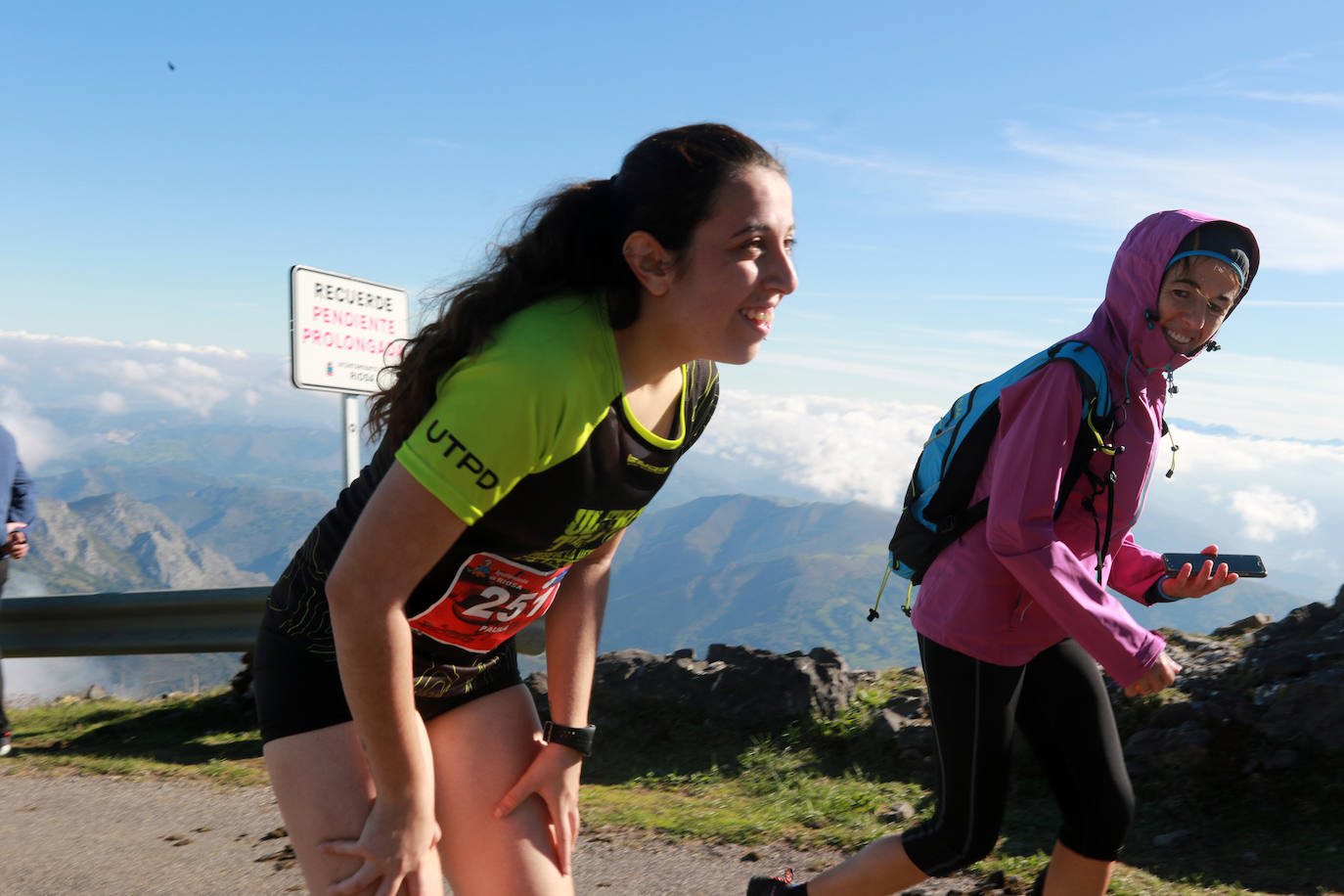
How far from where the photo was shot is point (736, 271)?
1684 mm

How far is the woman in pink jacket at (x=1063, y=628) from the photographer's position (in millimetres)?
2510

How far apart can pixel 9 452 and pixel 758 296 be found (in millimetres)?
5340

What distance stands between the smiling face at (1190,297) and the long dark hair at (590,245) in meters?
1.26

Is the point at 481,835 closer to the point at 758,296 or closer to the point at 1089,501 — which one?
the point at 758,296

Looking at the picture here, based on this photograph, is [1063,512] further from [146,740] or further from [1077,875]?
[146,740]

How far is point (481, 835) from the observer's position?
1983 mm

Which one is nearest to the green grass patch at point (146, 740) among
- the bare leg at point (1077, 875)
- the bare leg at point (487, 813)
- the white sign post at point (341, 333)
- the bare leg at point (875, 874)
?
the white sign post at point (341, 333)

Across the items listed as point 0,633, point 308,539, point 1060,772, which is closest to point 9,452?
point 0,633

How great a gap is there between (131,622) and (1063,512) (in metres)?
5.06

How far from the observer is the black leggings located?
2512mm

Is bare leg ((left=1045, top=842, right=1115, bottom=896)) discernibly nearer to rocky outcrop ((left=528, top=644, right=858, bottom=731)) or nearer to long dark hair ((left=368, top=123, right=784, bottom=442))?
long dark hair ((left=368, top=123, right=784, bottom=442))

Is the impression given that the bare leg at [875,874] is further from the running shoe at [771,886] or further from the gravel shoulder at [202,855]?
the gravel shoulder at [202,855]

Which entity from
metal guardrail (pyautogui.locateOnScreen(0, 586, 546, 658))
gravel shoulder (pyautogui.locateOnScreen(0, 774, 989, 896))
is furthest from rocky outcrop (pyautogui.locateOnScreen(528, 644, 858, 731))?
metal guardrail (pyautogui.locateOnScreen(0, 586, 546, 658))

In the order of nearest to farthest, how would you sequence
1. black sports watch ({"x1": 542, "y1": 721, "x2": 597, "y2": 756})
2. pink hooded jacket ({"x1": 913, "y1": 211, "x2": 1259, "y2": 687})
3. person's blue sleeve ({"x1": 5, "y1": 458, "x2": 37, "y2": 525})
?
black sports watch ({"x1": 542, "y1": 721, "x2": 597, "y2": 756}) < pink hooded jacket ({"x1": 913, "y1": 211, "x2": 1259, "y2": 687}) < person's blue sleeve ({"x1": 5, "y1": 458, "x2": 37, "y2": 525})
